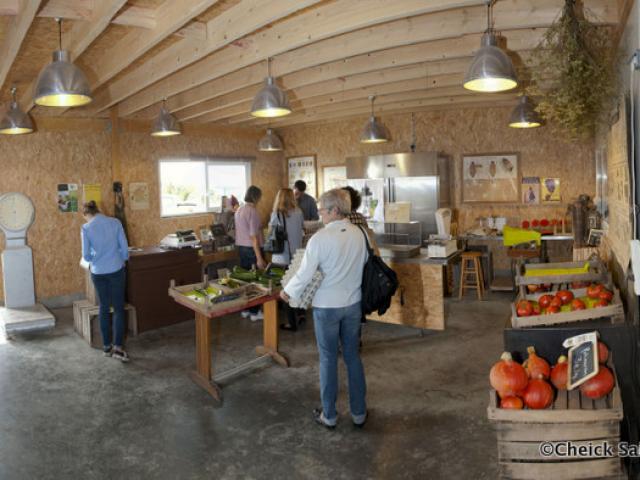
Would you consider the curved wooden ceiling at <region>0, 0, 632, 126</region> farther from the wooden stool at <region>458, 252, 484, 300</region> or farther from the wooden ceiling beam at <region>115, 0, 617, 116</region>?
the wooden stool at <region>458, 252, 484, 300</region>

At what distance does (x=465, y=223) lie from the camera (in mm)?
8883

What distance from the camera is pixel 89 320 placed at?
588cm

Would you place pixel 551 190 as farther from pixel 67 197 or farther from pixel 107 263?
pixel 67 197

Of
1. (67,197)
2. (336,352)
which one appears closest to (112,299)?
(336,352)

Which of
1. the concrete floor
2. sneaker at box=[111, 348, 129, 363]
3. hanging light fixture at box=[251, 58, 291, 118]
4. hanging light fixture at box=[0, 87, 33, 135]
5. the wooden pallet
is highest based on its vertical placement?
hanging light fixture at box=[0, 87, 33, 135]

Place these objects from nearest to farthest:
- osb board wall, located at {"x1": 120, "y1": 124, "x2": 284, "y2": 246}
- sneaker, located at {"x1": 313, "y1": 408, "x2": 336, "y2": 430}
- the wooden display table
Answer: sneaker, located at {"x1": 313, "y1": 408, "x2": 336, "y2": 430} → the wooden display table → osb board wall, located at {"x1": 120, "y1": 124, "x2": 284, "y2": 246}

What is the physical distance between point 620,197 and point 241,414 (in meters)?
3.10

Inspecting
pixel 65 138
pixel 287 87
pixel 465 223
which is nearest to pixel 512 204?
pixel 465 223

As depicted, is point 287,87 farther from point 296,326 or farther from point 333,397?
point 333,397

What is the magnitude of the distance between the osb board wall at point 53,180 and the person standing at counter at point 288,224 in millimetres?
3789

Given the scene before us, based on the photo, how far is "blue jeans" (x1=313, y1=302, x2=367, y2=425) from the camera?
3.58 meters

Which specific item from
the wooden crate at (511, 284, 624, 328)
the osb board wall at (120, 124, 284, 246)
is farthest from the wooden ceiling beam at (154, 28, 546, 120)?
the wooden crate at (511, 284, 624, 328)

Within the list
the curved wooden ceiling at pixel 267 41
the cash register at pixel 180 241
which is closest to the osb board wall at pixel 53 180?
the curved wooden ceiling at pixel 267 41

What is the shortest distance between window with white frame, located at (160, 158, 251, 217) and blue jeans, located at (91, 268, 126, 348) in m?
3.90
